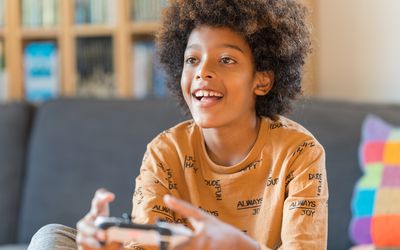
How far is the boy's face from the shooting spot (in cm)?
136

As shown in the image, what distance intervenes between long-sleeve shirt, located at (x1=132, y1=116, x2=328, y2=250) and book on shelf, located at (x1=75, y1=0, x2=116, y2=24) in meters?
1.21

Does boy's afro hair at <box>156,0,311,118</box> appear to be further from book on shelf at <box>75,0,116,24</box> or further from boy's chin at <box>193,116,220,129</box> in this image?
book on shelf at <box>75,0,116,24</box>

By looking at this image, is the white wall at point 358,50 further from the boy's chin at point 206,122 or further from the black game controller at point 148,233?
the black game controller at point 148,233

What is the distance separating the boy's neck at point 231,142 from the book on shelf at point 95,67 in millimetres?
1257

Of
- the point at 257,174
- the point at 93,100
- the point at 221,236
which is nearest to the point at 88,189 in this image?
the point at 93,100

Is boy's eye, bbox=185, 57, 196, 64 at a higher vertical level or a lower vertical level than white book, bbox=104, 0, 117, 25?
lower

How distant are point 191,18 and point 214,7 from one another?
6 cm

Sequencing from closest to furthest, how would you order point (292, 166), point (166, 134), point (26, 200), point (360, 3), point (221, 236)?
point (221, 236)
point (292, 166)
point (166, 134)
point (26, 200)
point (360, 3)

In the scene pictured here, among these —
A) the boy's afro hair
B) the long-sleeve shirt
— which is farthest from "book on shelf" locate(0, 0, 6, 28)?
the long-sleeve shirt

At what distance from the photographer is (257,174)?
4.61 feet

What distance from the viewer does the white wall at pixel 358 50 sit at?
8.05 feet

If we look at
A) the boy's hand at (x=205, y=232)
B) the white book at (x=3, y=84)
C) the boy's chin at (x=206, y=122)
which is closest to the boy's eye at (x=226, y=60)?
the boy's chin at (x=206, y=122)

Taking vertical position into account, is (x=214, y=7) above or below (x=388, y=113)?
above

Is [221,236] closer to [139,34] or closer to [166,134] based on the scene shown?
[166,134]
